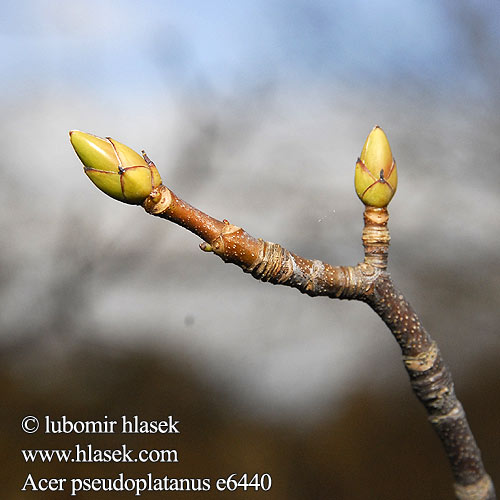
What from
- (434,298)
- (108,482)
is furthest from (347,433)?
(108,482)

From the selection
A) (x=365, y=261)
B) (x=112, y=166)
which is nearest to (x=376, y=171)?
(x=365, y=261)

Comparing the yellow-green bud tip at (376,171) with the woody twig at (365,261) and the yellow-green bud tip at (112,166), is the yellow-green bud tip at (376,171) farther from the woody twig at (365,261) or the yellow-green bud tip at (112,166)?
the yellow-green bud tip at (112,166)

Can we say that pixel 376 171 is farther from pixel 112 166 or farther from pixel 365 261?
pixel 112 166

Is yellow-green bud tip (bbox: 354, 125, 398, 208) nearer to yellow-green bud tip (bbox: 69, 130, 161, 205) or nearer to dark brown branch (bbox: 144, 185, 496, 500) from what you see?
dark brown branch (bbox: 144, 185, 496, 500)

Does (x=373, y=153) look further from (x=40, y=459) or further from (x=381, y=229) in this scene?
(x=40, y=459)

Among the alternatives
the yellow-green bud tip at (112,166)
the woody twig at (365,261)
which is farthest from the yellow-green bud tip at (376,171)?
the yellow-green bud tip at (112,166)
